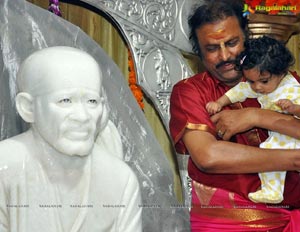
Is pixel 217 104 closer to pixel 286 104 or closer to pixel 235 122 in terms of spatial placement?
pixel 235 122

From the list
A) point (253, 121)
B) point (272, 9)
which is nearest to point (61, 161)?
point (253, 121)

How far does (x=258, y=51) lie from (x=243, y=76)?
0.12 meters

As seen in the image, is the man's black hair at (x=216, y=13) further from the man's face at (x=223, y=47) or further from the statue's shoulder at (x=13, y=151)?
the statue's shoulder at (x=13, y=151)

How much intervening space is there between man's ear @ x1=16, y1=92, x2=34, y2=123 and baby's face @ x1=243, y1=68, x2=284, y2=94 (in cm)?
61

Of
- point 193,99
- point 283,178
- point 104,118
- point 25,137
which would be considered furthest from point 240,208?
point 25,137

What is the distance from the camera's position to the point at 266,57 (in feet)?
7.17

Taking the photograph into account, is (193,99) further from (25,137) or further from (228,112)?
(25,137)

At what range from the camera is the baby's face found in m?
2.20

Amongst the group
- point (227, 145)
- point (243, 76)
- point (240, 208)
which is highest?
point (243, 76)

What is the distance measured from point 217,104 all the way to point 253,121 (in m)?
0.11

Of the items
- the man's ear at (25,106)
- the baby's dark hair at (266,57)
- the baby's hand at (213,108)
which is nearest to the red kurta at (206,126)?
the baby's hand at (213,108)

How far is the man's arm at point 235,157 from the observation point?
2215mm

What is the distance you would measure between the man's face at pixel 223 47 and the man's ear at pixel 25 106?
619 millimetres

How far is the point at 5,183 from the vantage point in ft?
6.17
